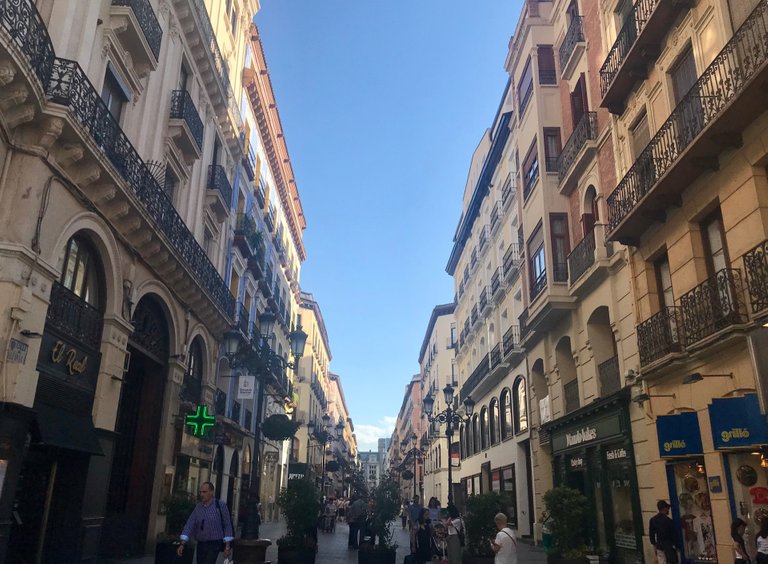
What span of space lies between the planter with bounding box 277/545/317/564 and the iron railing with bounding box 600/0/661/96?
12551 millimetres

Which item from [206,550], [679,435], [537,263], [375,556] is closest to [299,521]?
[375,556]

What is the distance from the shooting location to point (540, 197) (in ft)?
67.4

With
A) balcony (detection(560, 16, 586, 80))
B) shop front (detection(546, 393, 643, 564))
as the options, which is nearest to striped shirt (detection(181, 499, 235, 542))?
shop front (detection(546, 393, 643, 564))

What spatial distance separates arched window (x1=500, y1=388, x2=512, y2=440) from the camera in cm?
2705

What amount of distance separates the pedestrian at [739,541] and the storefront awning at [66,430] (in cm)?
1068

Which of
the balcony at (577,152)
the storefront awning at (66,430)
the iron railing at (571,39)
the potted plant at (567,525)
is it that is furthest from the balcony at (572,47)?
the storefront awning at (66,430)

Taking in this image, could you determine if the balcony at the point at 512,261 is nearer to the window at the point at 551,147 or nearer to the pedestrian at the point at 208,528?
the window at the point at 551,147

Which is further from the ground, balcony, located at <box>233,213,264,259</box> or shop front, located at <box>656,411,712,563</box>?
balcony, located at <box>233,213,264,259</box>

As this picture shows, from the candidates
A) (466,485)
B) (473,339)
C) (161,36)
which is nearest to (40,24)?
(161,36)

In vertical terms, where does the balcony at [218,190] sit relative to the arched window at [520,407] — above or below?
above

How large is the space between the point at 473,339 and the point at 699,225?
25.1 meters

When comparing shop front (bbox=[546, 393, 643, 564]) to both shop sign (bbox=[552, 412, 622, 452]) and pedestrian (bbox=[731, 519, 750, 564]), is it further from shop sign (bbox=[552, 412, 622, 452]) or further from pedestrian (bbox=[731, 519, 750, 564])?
pedestrian (bbox=[731, 519, 750, 564])

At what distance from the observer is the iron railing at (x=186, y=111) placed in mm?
16984

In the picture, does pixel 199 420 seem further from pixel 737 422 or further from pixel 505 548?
pixel 737 422
